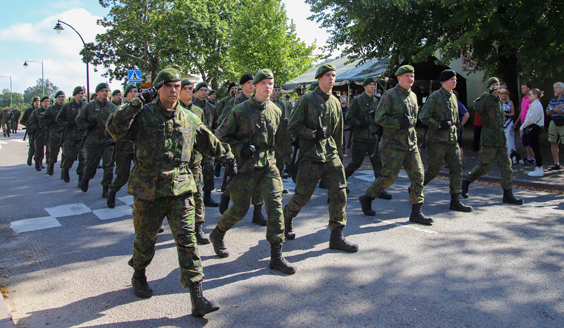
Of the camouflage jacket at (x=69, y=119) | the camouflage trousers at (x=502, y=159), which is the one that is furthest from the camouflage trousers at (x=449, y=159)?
the camouflage jacket at (x=69, y=119)

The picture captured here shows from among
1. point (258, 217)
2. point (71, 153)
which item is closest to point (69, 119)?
point (71, 153)

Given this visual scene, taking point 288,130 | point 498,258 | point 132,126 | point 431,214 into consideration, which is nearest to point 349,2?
point 431,214

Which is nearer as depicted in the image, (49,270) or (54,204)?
(49,270)

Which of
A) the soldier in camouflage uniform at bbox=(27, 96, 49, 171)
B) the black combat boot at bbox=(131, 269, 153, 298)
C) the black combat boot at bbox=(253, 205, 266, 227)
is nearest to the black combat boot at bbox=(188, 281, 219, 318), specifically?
the black combat boot at bbox=(131, 269, 153, 298)

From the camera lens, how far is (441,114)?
20.7ft

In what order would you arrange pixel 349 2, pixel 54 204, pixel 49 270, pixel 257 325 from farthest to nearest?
pixel 349 2
pixel 54 204
pixel 49 270
pixel 257 325

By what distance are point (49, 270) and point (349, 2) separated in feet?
35.8

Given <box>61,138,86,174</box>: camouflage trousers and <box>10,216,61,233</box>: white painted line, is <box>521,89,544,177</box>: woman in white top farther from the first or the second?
<box>61,138,86,174</box>: camouflage trousers

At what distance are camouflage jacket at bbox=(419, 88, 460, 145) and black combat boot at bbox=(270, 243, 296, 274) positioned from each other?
326cm

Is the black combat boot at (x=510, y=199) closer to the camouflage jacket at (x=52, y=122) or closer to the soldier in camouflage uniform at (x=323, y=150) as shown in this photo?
the soldier in camouflage uniform at (x=323, y=150)

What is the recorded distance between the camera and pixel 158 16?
30.7 meters

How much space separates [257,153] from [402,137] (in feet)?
7.44

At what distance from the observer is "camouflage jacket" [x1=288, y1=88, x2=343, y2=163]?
4.74m

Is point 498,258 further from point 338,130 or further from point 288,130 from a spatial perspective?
point 288,130
